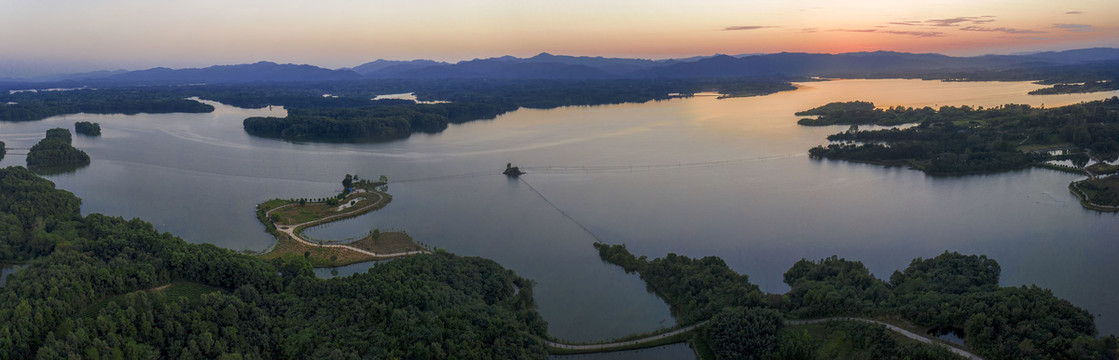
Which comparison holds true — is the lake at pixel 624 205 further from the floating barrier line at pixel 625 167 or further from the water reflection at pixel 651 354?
the water reflection at pixel 651 354

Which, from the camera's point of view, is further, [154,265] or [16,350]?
[154,265]

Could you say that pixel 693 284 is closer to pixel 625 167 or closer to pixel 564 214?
pixel 564 214

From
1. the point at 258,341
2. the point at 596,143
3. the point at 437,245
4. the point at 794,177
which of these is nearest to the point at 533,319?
the point at 258,341

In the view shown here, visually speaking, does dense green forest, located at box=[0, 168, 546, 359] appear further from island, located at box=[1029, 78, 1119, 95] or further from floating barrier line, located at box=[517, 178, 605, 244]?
island, located at box=[1029, 78, 1119, 95]

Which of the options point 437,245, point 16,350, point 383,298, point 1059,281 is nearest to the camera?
point 16,350

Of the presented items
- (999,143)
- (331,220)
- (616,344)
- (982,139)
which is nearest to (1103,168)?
(999,143)

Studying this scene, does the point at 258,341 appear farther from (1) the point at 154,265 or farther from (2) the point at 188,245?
(2) the point at 188,245

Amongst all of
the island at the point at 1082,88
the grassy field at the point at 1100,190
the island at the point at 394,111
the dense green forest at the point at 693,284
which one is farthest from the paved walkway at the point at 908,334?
the island at the point at 1082,88
